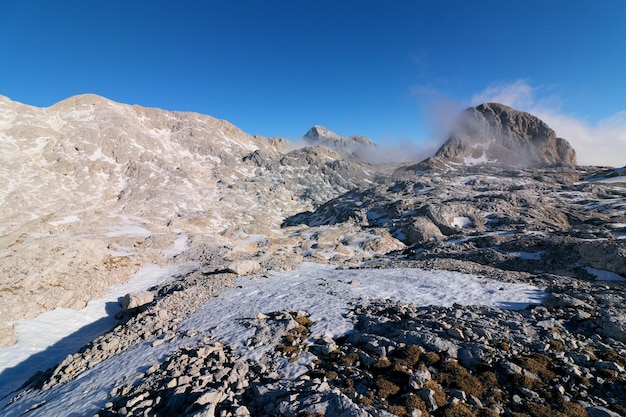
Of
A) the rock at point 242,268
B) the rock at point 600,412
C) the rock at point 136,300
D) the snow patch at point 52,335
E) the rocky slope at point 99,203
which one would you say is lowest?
the snow patch at point 52,335

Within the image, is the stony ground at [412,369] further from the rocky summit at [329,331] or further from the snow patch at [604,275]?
the snow patch at [604,275]

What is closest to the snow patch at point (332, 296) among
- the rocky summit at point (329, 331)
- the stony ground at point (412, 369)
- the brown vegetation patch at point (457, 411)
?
the rocky summit at point (329, 331)

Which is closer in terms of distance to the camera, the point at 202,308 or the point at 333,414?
the point at 333,414

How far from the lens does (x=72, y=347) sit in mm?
24875

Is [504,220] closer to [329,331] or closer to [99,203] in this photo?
[329,331]

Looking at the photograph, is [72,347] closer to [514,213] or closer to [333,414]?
[333,414]

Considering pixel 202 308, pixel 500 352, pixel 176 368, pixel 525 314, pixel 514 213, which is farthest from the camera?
pixel 514 213

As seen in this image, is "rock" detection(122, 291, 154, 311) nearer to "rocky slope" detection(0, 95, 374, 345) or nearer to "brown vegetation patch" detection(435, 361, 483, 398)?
"rocky slope" detection(0, 95, 374, 345)

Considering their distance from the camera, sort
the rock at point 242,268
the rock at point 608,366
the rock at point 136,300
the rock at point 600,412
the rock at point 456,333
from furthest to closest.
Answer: the rock at point 242,268 < the rock at point 136,300 < the rock at point 456,333 < the rock at point 608,366 < the rock at point 600,412

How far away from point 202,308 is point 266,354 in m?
11.2

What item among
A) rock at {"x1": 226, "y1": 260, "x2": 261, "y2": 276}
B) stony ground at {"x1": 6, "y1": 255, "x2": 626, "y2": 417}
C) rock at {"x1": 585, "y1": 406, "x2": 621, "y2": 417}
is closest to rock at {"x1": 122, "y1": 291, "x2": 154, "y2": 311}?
rock at {"x1": 226, "y1": 260, "x2": 261, "y2": 276}

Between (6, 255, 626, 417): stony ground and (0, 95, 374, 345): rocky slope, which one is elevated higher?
(0, 95, 374, 345): rocky slope

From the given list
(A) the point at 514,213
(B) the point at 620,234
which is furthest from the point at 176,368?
(A) the point at 514,213

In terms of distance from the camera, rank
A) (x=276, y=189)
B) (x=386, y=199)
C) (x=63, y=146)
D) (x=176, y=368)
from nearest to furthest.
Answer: (x=176, y=368), (x=386, y=199), (x=63, y=146), (x=276, y=189)
